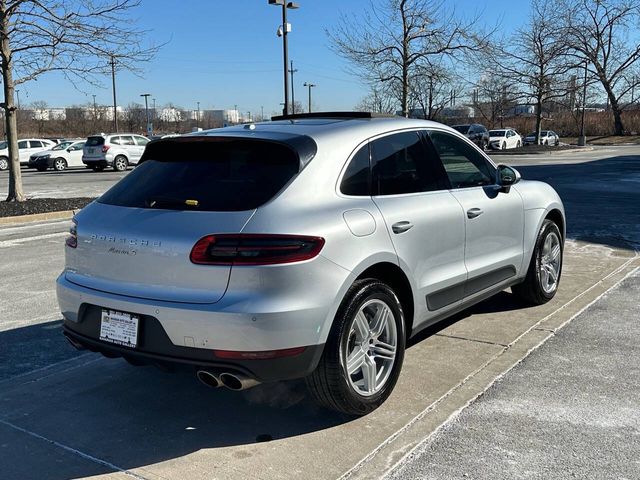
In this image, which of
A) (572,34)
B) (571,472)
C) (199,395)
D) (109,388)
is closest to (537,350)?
(571,472)

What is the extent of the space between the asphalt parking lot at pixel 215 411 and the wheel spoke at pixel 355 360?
30cm

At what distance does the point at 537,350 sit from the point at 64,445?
320cm

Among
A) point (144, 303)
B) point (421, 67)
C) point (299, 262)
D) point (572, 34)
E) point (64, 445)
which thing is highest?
point (572, 34)

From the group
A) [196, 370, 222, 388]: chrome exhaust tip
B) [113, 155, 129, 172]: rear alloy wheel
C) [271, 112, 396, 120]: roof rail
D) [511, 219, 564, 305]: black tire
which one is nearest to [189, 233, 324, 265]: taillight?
[196, 370, 222, 388]: chrome exhaust tip

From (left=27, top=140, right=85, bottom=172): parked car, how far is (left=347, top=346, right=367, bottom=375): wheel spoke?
31.4 m

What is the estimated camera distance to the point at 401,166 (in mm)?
4148

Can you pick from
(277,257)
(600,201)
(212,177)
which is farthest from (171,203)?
(600,201)

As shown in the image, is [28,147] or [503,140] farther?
[503,140]

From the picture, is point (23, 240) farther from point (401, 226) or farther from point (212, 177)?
point (401, 226)

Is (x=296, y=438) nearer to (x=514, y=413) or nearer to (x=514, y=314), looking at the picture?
(x=514, y=413)

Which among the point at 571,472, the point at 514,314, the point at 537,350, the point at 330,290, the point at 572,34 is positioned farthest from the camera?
the point at 572,34

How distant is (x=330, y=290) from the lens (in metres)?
3.29

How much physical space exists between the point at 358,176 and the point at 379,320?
0.85 m

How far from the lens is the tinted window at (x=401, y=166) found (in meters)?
3.96
